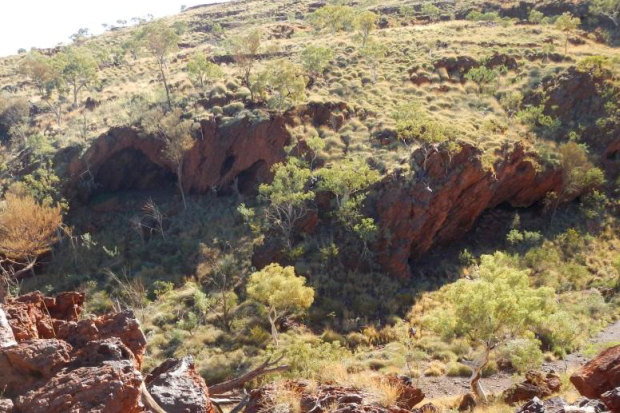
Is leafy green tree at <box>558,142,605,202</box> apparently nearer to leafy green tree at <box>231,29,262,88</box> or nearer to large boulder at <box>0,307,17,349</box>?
leafy green tree at <box>231,29,262,88</box>

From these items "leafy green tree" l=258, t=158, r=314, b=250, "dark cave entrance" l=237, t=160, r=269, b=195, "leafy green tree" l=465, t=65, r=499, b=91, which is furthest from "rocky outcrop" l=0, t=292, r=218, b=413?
"leafy green tree" l=465, t=65, r=499, b=91

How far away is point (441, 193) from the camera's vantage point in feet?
96.4

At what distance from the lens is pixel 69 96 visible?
5650cm

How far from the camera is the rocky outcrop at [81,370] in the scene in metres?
6.76

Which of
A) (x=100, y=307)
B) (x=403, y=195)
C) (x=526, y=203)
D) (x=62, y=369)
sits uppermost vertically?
(x=62, y=369)

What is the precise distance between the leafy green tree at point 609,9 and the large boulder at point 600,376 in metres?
60.1

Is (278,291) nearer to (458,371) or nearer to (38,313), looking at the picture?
(458,371)

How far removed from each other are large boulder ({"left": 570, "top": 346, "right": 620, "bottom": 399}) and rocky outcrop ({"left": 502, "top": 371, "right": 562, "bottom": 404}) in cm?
374

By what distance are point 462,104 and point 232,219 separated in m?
22.9

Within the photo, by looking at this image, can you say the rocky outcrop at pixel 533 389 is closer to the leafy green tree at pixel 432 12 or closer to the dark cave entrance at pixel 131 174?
the dark cave entrance at pixel 131 174

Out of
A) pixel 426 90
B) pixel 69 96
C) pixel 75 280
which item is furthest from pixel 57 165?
pixel 426 90

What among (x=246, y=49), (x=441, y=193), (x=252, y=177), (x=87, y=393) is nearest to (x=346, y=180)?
(x=441, y=193)

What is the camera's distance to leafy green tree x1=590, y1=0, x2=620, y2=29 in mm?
54688

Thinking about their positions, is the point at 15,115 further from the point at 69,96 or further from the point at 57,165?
the point at 57,165
